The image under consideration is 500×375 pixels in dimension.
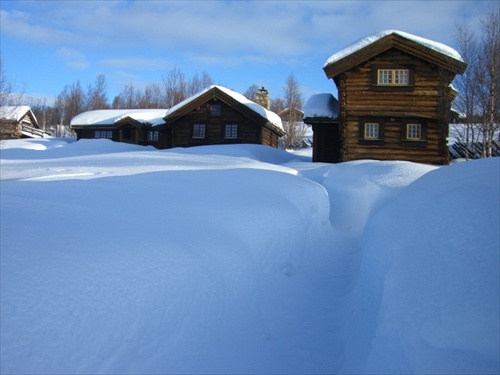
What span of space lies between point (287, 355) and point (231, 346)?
1.82 feet

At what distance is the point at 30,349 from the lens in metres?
1.94

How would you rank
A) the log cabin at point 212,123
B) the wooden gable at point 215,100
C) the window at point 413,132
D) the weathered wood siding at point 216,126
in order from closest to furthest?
the window at point 413,132, the wooden gable at point 215,100, the log cabin at point 212,123, the weathered wood siding at point 216,126

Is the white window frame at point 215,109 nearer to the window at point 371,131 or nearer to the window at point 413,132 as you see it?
the window at point 371,131

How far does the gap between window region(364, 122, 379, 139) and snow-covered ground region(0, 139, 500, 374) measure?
12.3 m

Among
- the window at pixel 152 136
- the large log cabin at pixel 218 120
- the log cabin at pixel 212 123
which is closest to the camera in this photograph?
the large log cabin at pixel 218 120

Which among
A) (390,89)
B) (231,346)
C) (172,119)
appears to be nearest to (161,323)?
(231,346)

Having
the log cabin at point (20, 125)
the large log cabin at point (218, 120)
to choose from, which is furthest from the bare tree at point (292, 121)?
the log cabin at point (20, 125)

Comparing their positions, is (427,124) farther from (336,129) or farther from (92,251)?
(92,251)

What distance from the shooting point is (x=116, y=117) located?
3219 centimetres

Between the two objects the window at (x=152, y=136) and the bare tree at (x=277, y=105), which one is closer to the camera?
the window at (x=152, y=136)

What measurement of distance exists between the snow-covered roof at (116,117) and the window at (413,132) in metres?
19.6

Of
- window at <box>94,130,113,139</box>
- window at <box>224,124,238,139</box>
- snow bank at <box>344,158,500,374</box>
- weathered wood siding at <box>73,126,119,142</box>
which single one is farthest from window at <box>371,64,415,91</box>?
window at <box>94,130,113,139</box>

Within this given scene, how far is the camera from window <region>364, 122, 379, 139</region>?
16.6 m

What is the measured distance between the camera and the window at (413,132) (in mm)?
16406
